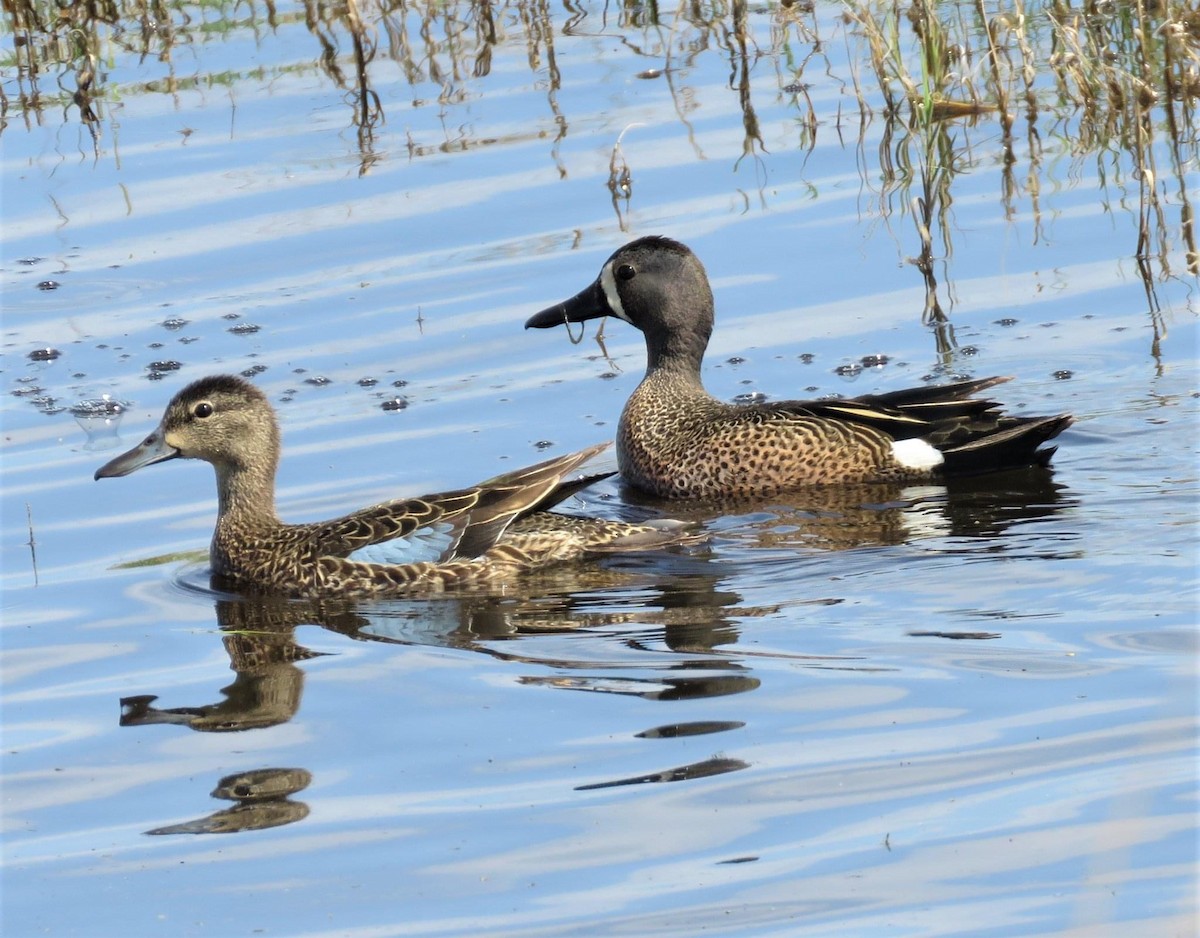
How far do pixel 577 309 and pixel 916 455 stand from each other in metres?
1.82

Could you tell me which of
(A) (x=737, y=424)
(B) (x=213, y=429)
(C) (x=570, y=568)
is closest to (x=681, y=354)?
(A) (x=737, y=424)

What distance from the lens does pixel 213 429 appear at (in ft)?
25.4

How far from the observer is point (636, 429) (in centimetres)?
885

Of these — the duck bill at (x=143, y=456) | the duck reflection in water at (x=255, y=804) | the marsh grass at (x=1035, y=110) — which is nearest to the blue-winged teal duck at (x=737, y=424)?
the marsh grass at (x=1035, y=110)

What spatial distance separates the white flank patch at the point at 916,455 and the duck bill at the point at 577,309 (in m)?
1.63

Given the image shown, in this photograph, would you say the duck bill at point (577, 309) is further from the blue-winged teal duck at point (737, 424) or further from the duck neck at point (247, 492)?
the duck neck at point (247, 492)

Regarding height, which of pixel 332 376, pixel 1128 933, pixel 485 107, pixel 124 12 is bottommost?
pixel 1128 933

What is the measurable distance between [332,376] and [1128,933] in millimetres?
5692

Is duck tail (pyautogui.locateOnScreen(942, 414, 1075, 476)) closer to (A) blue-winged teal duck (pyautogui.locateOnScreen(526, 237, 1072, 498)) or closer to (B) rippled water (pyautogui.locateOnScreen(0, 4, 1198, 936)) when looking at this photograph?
(A) blue-winged teal duck (pyautogui.locateOnScreen(526, 237, 1072, 498))

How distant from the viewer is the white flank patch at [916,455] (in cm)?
834

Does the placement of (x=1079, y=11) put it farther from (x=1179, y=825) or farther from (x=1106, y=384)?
(x=1179, y=825)

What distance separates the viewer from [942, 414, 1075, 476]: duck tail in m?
8.15

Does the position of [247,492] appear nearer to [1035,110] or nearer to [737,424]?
[737,424]

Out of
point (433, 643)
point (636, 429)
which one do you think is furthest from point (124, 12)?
point (433, 643)
